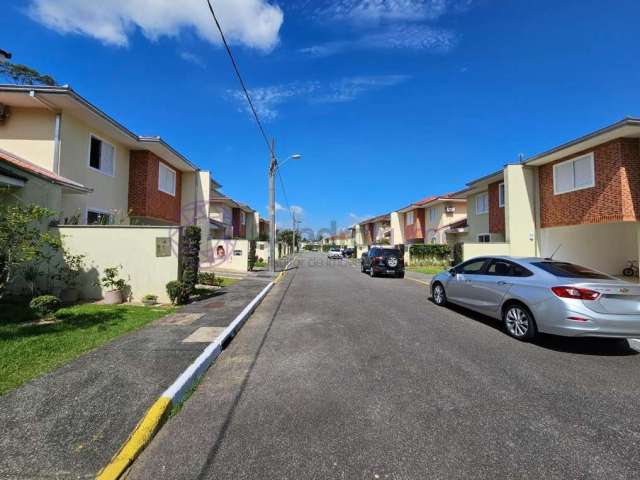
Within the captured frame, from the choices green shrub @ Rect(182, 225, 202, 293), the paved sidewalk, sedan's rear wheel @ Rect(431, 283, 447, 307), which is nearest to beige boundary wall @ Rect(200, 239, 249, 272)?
green shrub @ Rect(182, 225, 202, 293)

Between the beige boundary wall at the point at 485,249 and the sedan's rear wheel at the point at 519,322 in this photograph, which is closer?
the sedan's rear wheel at the point at 519,322

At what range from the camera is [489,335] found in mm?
6359

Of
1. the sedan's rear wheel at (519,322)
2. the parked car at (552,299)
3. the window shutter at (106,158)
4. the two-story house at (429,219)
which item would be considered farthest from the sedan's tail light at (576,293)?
the two-story house at (429,219)

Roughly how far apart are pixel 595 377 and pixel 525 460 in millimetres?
2633

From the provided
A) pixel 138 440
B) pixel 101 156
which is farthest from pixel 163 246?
pixel 138 440

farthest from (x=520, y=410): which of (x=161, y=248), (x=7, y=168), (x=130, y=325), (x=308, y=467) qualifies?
(x=7, y=168)

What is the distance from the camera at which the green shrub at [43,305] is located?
22.0 feet

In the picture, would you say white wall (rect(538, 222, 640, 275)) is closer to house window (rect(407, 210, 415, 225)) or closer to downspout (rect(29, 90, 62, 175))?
house window (rect(407, 210, 415, 225))

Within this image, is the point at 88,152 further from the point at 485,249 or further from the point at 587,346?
the point at 485,249

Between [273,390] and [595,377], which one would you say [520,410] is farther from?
[273,390]

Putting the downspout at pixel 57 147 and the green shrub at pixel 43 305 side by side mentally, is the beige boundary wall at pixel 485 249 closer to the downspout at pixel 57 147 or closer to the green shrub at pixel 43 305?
the green shrub at pixel 43 305

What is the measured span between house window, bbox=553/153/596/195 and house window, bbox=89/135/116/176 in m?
19.8

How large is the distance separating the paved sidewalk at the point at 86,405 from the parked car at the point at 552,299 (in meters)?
5.67

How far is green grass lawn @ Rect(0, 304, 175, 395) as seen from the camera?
4.33 m
